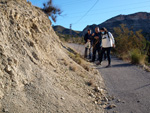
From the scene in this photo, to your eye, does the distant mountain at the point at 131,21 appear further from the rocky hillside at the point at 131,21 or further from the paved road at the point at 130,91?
the paved road at the point at 130,91

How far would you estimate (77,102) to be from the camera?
301 centimetres

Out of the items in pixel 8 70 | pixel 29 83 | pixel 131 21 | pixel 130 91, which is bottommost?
pixel 130 91

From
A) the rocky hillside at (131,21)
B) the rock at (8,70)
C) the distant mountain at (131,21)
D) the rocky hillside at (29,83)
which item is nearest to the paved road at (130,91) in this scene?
the rocky hillside at (29,83)

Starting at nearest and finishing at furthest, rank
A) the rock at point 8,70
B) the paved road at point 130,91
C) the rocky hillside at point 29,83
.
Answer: the rocky hillside at point 29,83, the rock at point 8,70, the paved road at point 130,91

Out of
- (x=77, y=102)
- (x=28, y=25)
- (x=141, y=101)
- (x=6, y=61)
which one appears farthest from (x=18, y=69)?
(x=141, y=101)

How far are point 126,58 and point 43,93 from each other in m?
7.78

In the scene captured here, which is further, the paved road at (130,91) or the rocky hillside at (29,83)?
the paved road at (130,91)

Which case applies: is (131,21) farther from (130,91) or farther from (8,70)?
(8,70)

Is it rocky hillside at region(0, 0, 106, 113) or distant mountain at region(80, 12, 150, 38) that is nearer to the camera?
rocky hillside at region(0, 0, 106, 113)

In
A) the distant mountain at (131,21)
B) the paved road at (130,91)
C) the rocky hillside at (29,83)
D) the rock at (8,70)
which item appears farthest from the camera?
the distant mountain at (131,21)

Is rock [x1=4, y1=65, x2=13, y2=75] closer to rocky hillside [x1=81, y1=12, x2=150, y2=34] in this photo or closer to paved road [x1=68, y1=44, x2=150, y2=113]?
paved road [x1=68, y1=44, x2=150, y2=113]

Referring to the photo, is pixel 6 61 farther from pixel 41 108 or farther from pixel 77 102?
pixel 77 102

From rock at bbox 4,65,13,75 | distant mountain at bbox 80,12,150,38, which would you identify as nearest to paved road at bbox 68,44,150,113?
rock at bbox 4,65,13,75

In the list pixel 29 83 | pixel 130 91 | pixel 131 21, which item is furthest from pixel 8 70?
pixel 131 21
